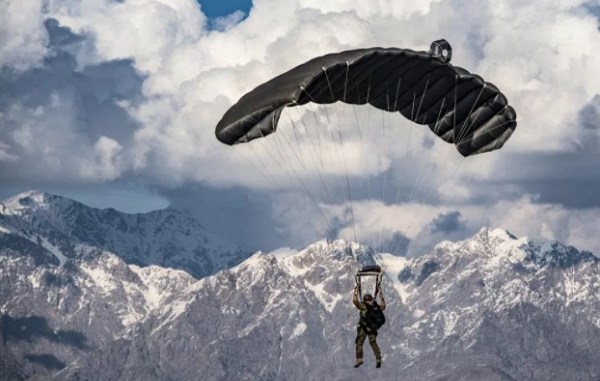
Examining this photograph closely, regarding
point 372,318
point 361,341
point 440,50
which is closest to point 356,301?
point 372,318

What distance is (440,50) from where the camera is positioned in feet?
271

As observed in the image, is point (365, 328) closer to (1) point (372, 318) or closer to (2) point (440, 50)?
(1) point (372, 318)

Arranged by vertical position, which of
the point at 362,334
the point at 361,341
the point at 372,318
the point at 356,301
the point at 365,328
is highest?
the point at 356,301

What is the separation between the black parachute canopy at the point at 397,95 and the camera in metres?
78.1

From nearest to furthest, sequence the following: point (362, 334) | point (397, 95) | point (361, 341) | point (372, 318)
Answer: point (361, 341), point (362, 334), point (372, 318), point (397, 95)

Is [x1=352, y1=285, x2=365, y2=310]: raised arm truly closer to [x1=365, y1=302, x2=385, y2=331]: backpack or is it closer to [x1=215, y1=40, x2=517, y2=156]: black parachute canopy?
[x1=365, y1=302, x2=385, y2=331]: backpack

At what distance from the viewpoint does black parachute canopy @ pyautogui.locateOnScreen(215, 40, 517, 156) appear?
256ft

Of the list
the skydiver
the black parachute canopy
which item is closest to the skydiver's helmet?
the black parachute canopy

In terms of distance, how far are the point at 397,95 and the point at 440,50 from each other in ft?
17.9

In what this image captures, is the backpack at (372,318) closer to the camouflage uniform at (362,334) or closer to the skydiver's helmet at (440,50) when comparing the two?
the camouflage uniform at (362,334)

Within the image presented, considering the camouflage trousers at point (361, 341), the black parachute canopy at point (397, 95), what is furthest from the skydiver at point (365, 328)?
the black parachute canopy at point (397, 95)

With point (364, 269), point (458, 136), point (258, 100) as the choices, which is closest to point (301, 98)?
point (258, 100)

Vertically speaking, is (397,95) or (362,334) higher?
(397,95)

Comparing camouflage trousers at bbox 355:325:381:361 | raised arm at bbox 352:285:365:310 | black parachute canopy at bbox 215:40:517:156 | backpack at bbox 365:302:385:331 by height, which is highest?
black parachute canopy at bbox 215:40:517:156
